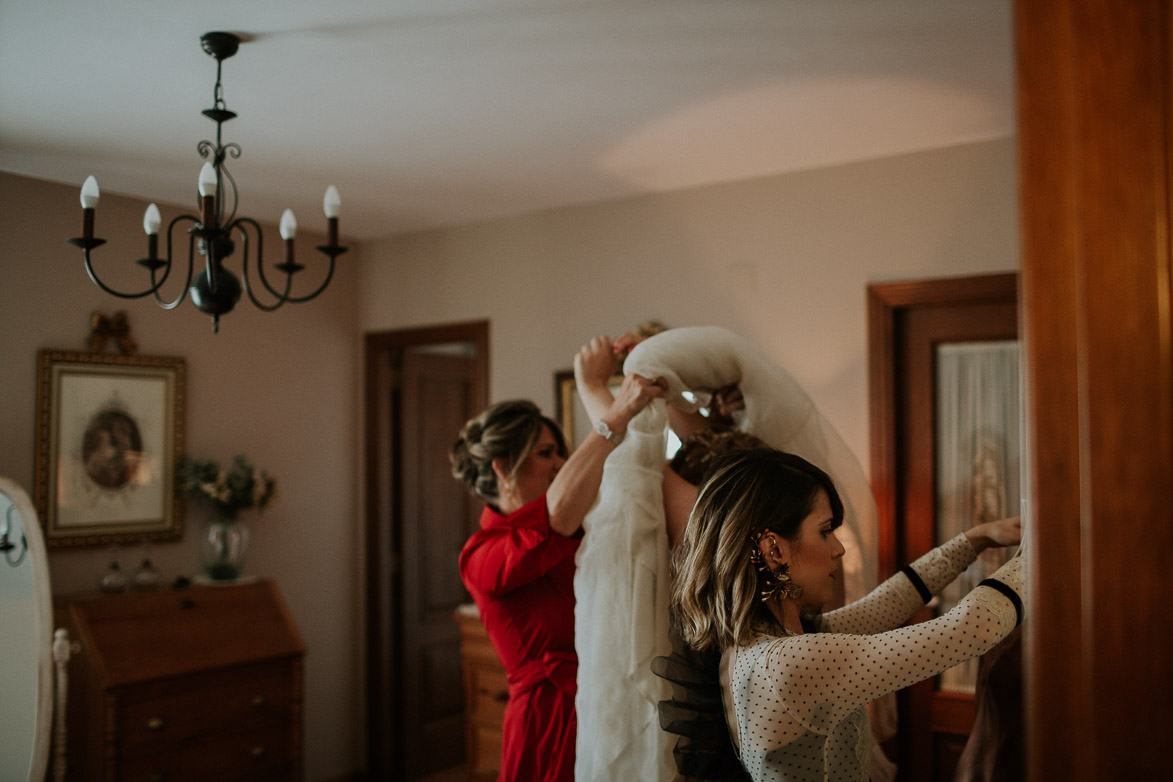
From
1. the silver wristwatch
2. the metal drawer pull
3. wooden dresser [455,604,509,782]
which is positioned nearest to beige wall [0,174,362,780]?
wooden dresser [455,604,509,782]

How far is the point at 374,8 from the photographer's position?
203 cm

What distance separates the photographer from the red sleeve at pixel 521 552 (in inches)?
72.6

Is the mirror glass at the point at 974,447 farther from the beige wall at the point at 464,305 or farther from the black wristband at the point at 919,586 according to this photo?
the black wristband at the point at 919,586

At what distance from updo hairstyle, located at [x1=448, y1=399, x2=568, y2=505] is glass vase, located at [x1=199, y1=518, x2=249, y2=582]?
1969mm

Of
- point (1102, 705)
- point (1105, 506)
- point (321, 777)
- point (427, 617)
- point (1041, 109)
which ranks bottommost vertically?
point (321, 777)

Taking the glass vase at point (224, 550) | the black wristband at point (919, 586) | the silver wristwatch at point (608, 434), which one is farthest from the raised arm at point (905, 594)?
the glass vase at point (224, 550)

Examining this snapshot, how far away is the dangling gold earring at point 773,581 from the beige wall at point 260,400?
3.08 meters

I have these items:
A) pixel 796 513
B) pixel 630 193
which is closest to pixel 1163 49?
pixel 796 513

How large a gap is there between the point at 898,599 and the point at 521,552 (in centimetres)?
74

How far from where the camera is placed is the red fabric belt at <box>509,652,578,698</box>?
199 centimetres

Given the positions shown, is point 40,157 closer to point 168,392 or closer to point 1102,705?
point 168,392

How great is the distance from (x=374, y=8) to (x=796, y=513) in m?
1.50

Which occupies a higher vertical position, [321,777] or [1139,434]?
[1139,434]

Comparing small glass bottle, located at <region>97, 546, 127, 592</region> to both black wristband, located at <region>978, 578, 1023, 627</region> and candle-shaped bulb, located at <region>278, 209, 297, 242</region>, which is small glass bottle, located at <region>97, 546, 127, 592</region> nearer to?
candle-shaped bulb, located at <region>278, 209, 297, 242</region>
